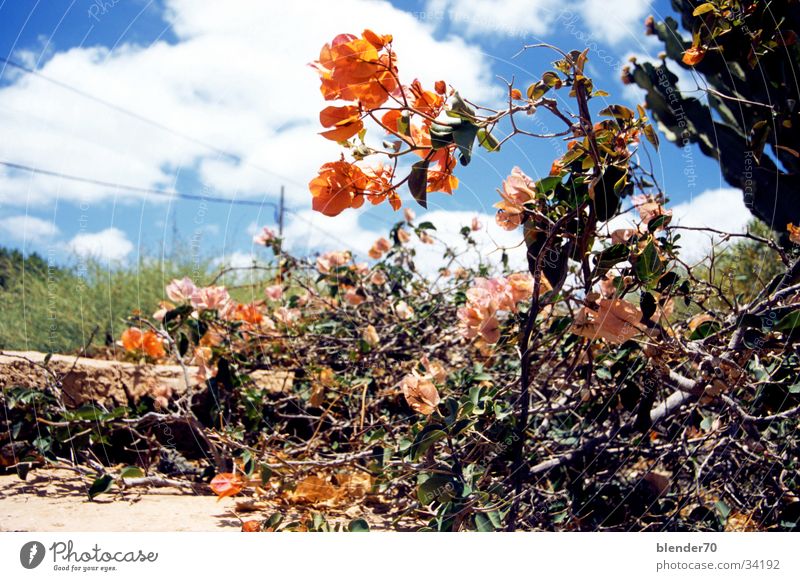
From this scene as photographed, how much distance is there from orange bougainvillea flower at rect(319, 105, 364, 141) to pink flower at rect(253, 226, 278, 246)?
1123 mm

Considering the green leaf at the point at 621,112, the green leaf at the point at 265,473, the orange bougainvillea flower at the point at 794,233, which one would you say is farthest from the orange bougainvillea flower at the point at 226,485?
the orange bougainvillea flower at the point at 794,233

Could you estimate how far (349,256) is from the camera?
1.62 m

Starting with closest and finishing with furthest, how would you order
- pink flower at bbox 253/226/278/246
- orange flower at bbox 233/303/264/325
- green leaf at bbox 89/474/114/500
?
green leaf at bbox 89/474/114/500 → orange flower at bbox 233/303/264/325 → pink flower at bbox 253/226/278/246

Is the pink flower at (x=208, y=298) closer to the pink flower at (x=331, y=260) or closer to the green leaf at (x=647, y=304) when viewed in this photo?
the pink flower at (x=331, y=260)

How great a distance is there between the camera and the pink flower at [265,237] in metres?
1.73

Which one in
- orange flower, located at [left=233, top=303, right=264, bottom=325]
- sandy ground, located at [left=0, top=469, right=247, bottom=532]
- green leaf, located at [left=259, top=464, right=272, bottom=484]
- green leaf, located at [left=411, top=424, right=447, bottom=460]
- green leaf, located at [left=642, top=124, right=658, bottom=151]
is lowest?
sandy ground, located at [left=0, top=469, right=247, bottom=532]

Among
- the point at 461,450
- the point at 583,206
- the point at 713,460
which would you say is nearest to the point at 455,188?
the point at 583,206

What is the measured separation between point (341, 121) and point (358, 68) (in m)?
0.05

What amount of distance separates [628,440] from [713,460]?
0.16 meters

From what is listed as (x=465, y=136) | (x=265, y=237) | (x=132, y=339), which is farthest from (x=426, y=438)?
(x=265, y=237)

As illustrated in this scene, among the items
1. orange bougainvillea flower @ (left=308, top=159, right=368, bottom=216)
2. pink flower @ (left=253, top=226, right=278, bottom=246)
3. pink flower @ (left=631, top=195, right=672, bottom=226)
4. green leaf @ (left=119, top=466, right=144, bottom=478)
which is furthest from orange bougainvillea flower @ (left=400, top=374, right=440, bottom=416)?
pink flower @ (left=253, top=226, right=278, bottom=246)

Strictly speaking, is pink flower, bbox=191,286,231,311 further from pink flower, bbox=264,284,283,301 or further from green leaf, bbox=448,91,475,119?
Answer: green leaf, bbox=448,91,475,119

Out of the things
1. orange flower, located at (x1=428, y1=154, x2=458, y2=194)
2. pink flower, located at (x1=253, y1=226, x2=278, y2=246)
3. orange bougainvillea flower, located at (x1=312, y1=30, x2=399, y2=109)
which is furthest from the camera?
pink flower, located at (x1=253, y1=226, x2=278, y2=246)

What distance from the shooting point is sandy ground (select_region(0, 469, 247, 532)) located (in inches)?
33.7
